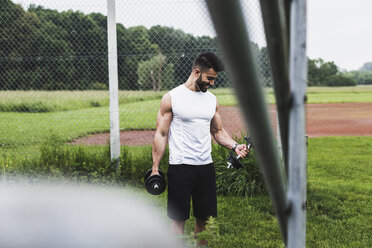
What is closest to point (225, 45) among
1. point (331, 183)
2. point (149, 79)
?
point (149, 79)

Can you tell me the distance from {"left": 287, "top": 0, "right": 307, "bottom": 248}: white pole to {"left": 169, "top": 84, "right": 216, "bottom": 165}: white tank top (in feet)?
9.89

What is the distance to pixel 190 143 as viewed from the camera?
3492 mm

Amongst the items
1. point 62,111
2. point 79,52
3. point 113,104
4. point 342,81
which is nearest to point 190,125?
point 113,104

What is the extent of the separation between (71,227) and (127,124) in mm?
6709

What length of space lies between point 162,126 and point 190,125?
0.29 metres

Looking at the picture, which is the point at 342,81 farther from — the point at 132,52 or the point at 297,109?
the point at 297,109

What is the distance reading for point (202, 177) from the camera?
3.53 metres

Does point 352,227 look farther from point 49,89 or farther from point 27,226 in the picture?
point 49,89

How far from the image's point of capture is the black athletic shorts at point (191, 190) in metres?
3.48

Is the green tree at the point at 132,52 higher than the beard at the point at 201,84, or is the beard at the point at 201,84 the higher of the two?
the green tree at the point at 132,52

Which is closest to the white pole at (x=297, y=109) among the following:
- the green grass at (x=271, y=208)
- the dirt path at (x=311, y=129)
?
the green grass at (x=271, y=208)

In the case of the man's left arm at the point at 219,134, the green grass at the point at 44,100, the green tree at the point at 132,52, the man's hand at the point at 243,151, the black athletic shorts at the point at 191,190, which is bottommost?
the black athletic shorts at the point at 191,190

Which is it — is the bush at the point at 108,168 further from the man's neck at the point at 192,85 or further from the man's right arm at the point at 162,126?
the man's neck at the point at 192,85

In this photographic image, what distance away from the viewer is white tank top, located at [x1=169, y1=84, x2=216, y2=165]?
11.3ft
